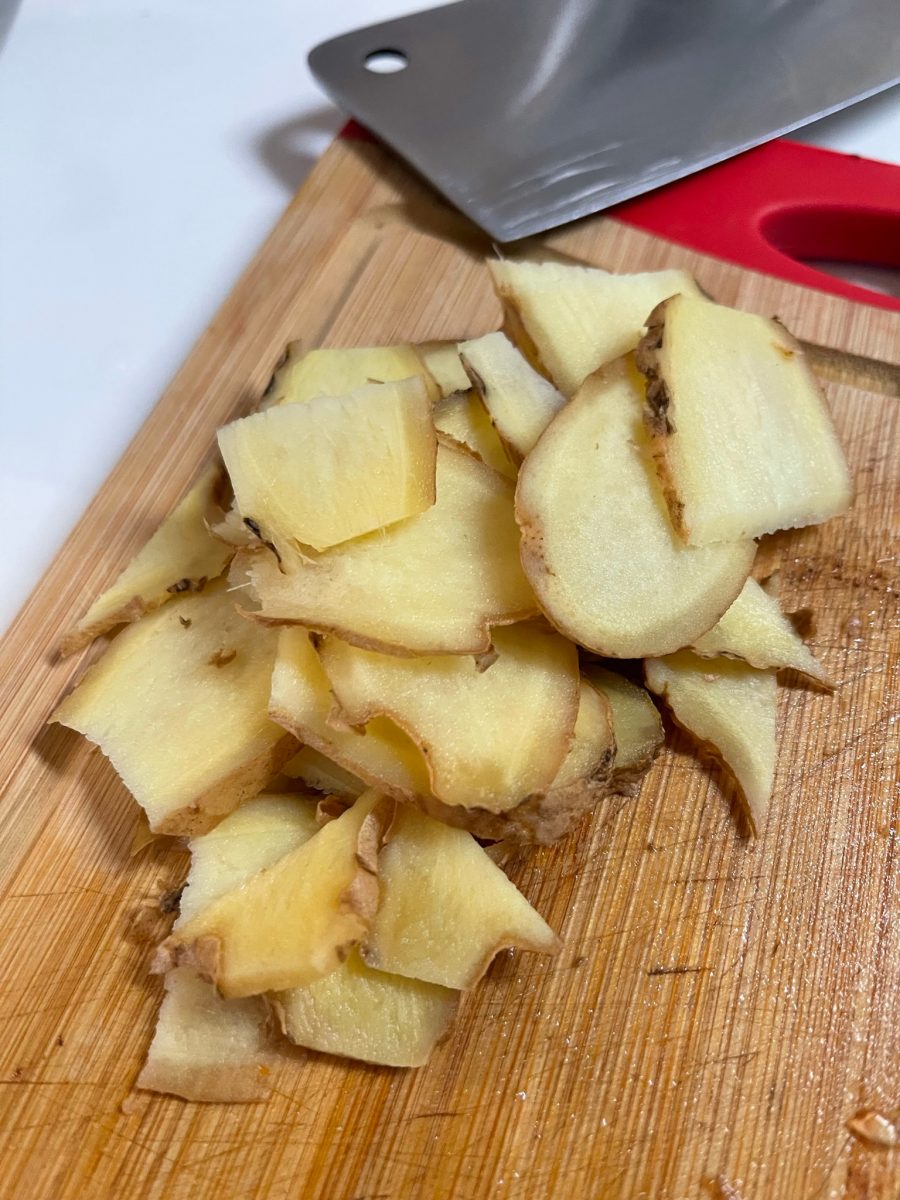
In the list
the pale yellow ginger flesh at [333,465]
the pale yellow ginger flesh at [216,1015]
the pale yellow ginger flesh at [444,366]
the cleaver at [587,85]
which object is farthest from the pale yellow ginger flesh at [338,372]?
the pale yellow ginger flesh at [216,1015]

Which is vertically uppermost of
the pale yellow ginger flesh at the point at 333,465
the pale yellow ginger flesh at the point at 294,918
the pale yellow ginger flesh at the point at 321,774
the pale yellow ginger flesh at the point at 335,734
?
the pale yellow ginger flesh at the point at 333,465

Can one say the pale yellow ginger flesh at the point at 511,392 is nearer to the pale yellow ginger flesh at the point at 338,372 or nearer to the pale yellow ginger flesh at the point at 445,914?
the pale yellow ginger flesh at the point at 338,372

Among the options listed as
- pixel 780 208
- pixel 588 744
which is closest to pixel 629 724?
pixel 588 744

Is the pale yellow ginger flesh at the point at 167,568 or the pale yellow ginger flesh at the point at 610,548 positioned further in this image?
the pale yellow ginger flesh at the point at 167,568

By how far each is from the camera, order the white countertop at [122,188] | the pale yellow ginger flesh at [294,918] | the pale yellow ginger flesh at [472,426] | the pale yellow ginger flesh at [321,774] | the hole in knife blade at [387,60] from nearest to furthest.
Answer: the pale yellow ginger flesh at [294,918] < the pale yellow ginger flesh at [321,774] < the pale yellow ginger flesh at [472,426] < the white countertop at [122,188] < the hole in knife blade at [387,60]

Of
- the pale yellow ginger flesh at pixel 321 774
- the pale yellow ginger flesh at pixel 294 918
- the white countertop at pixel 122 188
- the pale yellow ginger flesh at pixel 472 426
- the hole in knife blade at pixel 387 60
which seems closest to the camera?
the pale yellow ginger flesh at pixel 294 918

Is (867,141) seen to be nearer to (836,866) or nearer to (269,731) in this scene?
(836,866)
